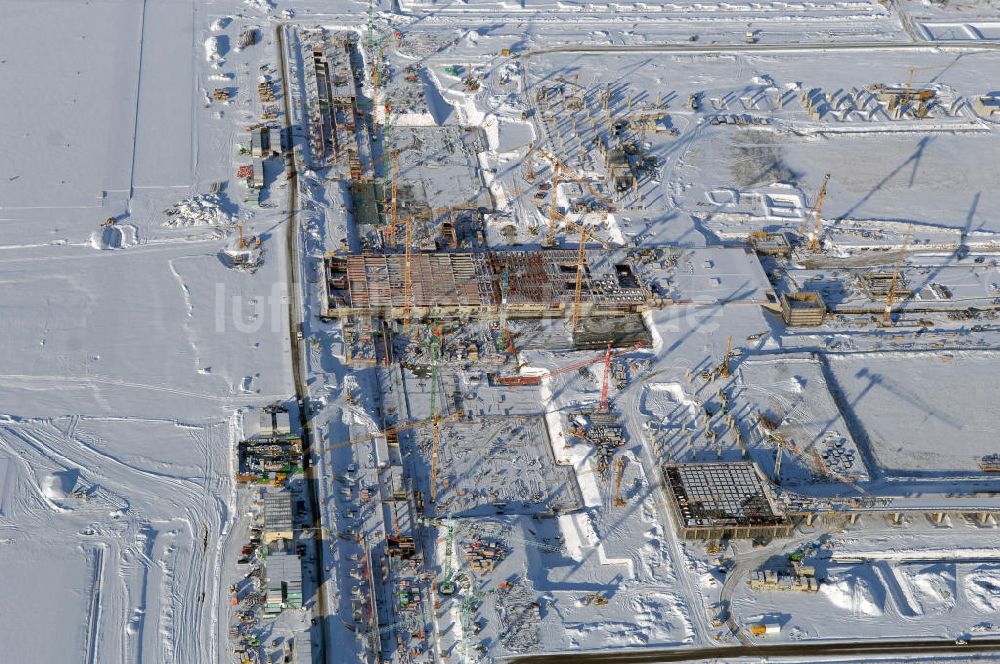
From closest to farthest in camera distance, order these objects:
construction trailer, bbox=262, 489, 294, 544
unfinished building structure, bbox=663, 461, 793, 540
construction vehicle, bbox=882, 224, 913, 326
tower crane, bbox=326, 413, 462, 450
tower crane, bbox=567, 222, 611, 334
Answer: construction trailer, bbox=262, 489, 294, 544 → unfinished building structure, bbox=663, 461, 793, 540 → tower crane, bbox=326, 413, 462, 450 → tower crane, bbox=567, 222, 611, 334 → construction vehicle, bbox=882, 224, 913, 326

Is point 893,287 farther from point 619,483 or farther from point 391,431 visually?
point 391,431

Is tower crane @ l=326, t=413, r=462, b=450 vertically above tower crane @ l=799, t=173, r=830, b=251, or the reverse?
tower crane @ l=799, t=173, r=830, b=251

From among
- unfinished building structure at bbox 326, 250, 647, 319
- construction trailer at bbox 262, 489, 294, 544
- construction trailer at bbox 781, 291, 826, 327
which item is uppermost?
unfinished building structure at bbox 326, 250, 647, 319

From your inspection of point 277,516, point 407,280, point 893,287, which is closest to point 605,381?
point 407,280

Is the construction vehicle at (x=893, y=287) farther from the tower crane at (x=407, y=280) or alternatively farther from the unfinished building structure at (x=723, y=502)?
the tower crane at (x=407, y=280)

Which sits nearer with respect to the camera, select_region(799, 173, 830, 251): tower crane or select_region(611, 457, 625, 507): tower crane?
select_region(611, 457, 625, 507): tower crane

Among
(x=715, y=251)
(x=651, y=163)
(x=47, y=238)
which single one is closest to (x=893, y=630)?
(x=715, y=251)

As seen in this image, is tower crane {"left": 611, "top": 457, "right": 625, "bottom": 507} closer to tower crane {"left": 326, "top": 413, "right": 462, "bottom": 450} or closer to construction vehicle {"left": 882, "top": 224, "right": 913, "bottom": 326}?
tower crane {"left": 326, "top": 413, "right": 462, "bottom": 450}

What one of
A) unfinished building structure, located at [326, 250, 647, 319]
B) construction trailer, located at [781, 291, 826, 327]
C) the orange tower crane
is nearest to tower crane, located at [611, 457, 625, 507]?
the orange tower crane
